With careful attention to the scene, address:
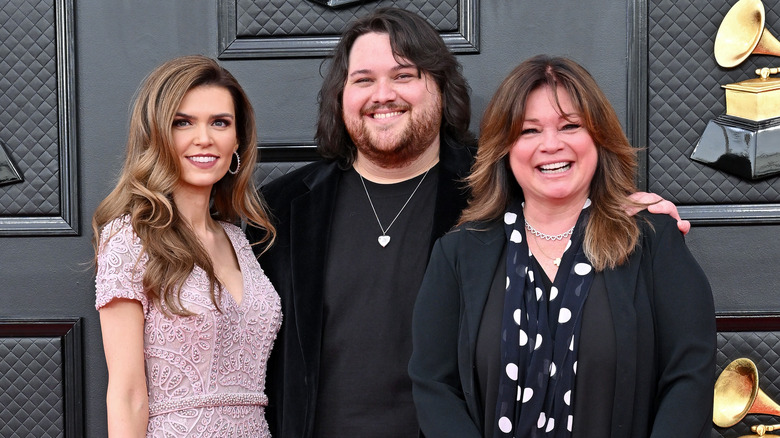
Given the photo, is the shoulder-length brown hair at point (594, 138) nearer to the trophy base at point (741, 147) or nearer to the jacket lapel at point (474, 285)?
the jacket lapel at point (474, 285)

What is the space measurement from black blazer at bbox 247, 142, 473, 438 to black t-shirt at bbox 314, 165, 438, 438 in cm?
5

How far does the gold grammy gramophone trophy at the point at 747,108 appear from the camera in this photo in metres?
2.51

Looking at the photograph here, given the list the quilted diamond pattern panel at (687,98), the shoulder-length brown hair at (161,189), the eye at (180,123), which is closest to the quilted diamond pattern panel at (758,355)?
the quilted diamond pattern panel at (687,98)

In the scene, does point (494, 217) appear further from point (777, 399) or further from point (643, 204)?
point (777, 399)

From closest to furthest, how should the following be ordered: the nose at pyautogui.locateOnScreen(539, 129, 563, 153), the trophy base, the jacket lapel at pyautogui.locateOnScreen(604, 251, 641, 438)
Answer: the jacket lapel at pyautogui.locateOnScreen(604, 251, 641, 438) < the nose at pyautogui.locateOnScreen(539, 129, 563, 153) < the trophy base

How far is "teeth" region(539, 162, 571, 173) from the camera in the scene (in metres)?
1.98

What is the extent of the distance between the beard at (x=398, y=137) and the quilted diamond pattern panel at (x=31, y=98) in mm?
1006

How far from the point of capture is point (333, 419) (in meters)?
2.36

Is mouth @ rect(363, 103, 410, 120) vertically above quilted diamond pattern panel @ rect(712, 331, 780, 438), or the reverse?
mouth @ rect(363, 103, 410, 120)

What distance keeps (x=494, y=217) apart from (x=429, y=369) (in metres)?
0.42

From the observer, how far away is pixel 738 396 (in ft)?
8.45

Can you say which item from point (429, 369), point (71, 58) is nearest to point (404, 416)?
point (429, 369)

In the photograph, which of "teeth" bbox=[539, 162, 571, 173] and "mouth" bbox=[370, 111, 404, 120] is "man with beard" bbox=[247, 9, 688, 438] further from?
"teeth" bbox=[539, 162, 571, 173]

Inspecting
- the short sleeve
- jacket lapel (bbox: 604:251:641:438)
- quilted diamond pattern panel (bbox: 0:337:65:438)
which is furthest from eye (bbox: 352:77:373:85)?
quilted diamond pattern panel (bbox: 0:337:65:438)
